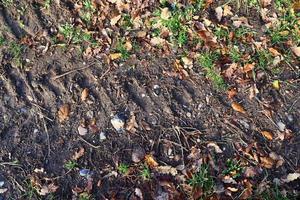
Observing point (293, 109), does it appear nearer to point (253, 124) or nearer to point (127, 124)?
point (253, 124)

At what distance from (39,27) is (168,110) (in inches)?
55.4

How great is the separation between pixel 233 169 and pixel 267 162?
270 millimetres

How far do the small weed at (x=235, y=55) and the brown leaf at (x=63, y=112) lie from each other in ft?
4.77

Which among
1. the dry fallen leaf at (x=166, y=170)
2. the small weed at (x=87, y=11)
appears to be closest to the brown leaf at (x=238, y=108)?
the dry fallen leaf at (x=166, y=170)

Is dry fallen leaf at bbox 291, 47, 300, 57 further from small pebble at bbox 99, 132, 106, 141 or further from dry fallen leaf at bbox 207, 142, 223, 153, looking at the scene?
small pebble at bbox 99, 132, 106, 141

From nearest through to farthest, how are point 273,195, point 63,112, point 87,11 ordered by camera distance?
point 273,195 → point 63,112 → point 87,11

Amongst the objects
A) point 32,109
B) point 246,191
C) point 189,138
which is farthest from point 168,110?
point 32,109

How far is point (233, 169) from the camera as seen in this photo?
3371 mm

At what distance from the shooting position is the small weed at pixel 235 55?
12.5 feet

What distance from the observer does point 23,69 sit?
12.5 ft

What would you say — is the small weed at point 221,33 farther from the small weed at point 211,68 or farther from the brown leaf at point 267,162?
the brown leaf at point 267,162

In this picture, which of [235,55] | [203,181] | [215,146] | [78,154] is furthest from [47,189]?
[235,55]

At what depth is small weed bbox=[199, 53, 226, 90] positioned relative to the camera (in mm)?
3709

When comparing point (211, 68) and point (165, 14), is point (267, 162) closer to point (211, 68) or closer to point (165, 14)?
point (211, 68)
